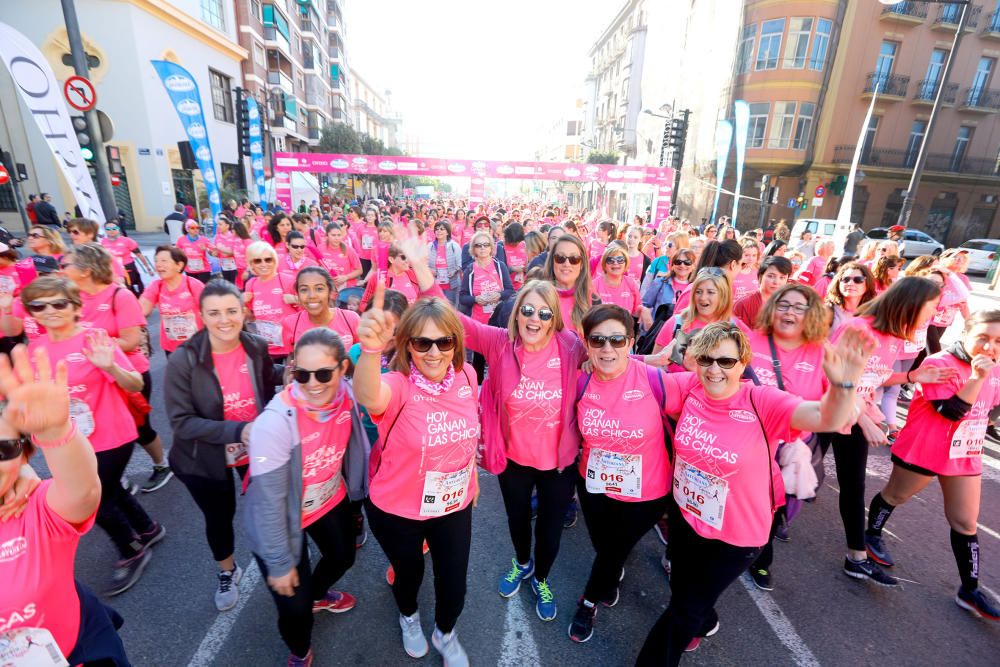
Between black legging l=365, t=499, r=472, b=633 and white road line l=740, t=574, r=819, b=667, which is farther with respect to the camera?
white road line l=740, t=574, r=819, b=667

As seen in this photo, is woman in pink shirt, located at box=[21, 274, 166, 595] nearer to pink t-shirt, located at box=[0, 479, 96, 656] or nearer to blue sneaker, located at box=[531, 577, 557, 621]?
pink t-shirt, located at box=[0, 479, 96, 656]

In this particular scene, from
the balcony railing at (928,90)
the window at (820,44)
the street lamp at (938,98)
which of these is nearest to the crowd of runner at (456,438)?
the street lamp at (938,98)

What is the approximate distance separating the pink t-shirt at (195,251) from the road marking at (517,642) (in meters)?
7.92

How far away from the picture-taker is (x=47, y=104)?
7699 millimetres

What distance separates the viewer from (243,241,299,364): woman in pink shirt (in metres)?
4.36

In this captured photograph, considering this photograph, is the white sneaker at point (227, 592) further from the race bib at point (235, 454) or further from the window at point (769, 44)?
the window at point (769, 44)

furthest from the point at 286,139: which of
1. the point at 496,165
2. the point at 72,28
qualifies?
the point at 72,28

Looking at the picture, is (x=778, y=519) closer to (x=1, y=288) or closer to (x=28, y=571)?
(x=28, y=571)

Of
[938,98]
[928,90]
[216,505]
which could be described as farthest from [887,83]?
[216,505]

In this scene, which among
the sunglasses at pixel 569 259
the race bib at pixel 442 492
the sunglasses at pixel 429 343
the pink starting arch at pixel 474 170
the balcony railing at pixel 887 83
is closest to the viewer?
the sunglasses at pixel 429 343

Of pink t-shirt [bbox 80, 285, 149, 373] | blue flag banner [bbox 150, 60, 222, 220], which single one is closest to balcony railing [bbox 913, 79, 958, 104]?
blue flag banner [bbox 150, 60, 222, 220]

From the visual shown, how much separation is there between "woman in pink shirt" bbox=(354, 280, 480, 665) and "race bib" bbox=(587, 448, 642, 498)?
68 centimetres

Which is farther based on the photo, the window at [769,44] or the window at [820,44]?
the window at [769,44]

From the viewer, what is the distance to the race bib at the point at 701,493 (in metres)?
2.14
